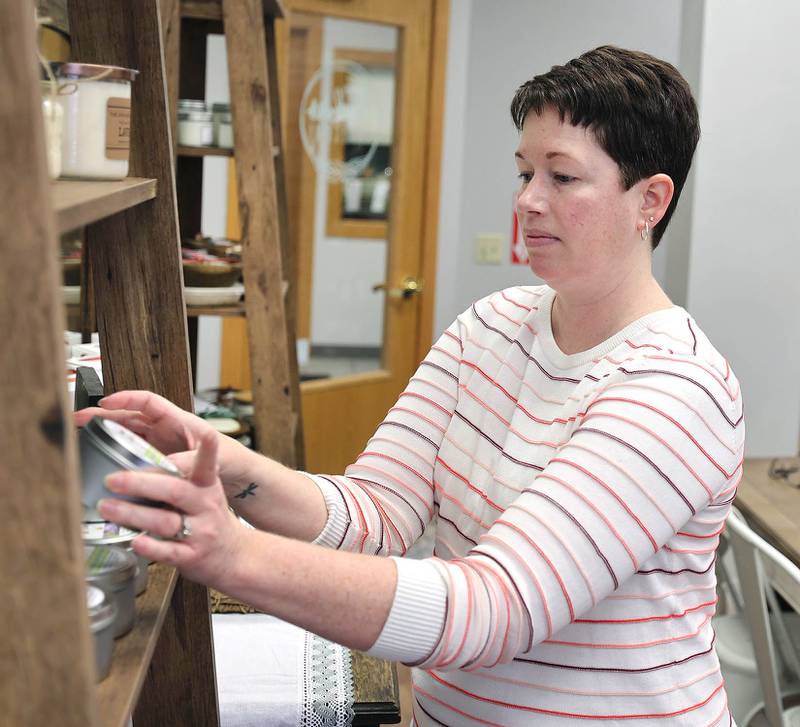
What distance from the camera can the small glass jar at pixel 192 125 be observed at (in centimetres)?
256

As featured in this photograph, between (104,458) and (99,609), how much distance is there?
0.12m

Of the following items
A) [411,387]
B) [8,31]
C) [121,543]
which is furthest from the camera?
[411,387]

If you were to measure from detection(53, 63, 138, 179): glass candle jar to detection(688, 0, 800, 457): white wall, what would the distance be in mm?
2910

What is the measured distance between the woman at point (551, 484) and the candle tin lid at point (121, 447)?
0.15ft

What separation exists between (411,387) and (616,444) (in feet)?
1.32

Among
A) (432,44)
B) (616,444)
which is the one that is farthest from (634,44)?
(616,444)

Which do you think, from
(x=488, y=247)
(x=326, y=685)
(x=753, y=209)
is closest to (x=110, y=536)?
(x=326, y=685)

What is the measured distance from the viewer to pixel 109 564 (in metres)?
0.85

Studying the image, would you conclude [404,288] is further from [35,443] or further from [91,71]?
[35,443]

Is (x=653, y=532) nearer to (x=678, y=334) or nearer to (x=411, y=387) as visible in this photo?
(x=678, y=334)

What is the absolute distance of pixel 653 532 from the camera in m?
1.02

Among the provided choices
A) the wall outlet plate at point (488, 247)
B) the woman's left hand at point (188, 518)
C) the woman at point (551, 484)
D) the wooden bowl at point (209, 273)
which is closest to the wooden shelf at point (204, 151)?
the wooden bowl at point (209, 273)

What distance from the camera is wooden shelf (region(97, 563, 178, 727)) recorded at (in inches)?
30.3

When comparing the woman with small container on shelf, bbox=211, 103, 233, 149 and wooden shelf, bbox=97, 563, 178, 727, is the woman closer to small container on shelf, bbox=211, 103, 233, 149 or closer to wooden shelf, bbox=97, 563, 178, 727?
wooden shelf, bbox=97, 563, 178, 727
